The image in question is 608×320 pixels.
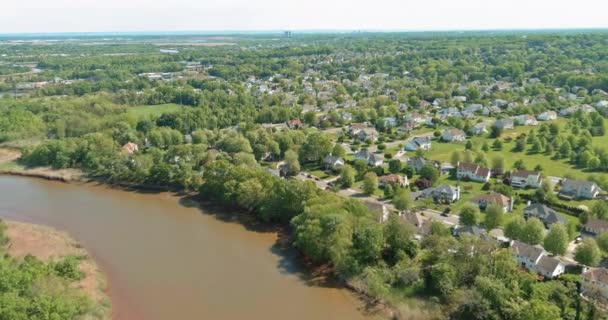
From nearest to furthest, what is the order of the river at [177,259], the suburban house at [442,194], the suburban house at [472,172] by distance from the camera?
1. the river at [177,259]
2. the suburban house at [442,194]
3. the suburban house at [472,172]

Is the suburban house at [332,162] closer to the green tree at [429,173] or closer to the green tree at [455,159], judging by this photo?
the green tree at [429,173]

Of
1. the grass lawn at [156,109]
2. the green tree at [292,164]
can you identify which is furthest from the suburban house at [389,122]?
the grass lawn at [156,109]

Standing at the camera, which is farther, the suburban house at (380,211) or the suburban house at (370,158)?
the suburban house at (370,158)

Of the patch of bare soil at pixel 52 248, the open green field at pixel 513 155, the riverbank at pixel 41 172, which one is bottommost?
the patch of bare soil at pixel 52 248

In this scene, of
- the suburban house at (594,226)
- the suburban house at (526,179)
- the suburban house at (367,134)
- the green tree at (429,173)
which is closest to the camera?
the suburban house at (594,226)

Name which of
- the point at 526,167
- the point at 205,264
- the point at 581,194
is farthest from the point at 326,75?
the point at 205,264

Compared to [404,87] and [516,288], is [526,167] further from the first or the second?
[404,87]

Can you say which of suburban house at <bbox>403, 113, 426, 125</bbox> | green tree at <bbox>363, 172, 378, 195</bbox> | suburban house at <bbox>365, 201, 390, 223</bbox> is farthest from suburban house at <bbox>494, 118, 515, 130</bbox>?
suburban house at <bbox>365, 201, 390, 223</bbox>

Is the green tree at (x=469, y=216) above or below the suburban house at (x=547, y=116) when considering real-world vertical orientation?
below
